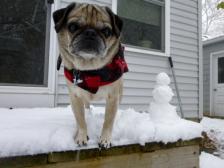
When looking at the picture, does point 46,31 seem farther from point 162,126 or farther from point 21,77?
point 162,126

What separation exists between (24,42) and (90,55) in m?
2.26

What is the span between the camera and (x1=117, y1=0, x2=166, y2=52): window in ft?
17.3

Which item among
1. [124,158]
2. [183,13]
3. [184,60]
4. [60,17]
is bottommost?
[124,158]

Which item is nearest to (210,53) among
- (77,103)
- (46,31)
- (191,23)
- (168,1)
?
(191,23)

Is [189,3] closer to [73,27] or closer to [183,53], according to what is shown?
[183,53]

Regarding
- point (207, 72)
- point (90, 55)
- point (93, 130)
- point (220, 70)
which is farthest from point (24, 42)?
point (207, 72)

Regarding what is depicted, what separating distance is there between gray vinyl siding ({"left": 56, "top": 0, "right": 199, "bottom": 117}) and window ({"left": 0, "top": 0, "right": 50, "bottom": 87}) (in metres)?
1.38

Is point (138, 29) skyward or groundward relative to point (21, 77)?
skyward

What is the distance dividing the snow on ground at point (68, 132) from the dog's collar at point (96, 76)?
0.36 metres

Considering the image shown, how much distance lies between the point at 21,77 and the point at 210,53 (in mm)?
8767

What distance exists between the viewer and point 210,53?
1095 centimetres

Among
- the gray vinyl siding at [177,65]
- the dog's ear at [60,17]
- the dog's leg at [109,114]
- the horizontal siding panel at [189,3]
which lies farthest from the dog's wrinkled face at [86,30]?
the horizontal siding panel at [189,3]

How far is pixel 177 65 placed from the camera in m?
6.10

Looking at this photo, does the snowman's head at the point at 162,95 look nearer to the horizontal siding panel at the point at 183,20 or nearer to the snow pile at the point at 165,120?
the snow pile at the point at 165,120
